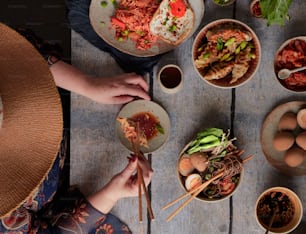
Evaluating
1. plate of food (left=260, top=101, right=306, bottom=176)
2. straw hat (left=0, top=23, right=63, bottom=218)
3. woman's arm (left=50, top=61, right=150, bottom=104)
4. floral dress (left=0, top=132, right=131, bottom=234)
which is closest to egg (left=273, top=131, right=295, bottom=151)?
plate of food (left=260, top=101, right=306, bottom=176)

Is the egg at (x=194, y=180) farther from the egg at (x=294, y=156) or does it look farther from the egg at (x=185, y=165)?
the egg at (x=294, y=156)

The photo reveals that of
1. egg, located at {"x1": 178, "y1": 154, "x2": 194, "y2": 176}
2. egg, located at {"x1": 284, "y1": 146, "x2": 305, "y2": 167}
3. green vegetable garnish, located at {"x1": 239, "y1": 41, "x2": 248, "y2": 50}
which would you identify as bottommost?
egg, located at {"x1": 178, "y1": 154, "x2": 194, "y2": 176}

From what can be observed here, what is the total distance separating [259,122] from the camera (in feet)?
5.26

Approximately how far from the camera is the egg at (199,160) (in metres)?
1.50

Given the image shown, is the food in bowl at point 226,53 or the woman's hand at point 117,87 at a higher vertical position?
the food in bowl at point 226,53

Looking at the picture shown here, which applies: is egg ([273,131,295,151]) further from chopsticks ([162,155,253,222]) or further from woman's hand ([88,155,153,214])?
woman's hand ([88,155,153,214])

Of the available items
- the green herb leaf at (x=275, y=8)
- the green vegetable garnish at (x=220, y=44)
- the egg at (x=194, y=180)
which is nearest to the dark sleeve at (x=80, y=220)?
the egg at (x=194, y=180)

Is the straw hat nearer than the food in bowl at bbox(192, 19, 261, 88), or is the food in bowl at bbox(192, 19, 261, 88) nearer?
the straw hat

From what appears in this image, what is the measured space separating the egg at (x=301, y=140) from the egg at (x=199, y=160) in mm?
320

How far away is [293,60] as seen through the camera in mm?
1529

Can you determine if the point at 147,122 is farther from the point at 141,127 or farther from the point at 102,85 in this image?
the point at 102,85

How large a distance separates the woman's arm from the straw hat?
1.45 ft

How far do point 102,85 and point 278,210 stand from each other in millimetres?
745

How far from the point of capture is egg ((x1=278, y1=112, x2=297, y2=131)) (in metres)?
1.55
